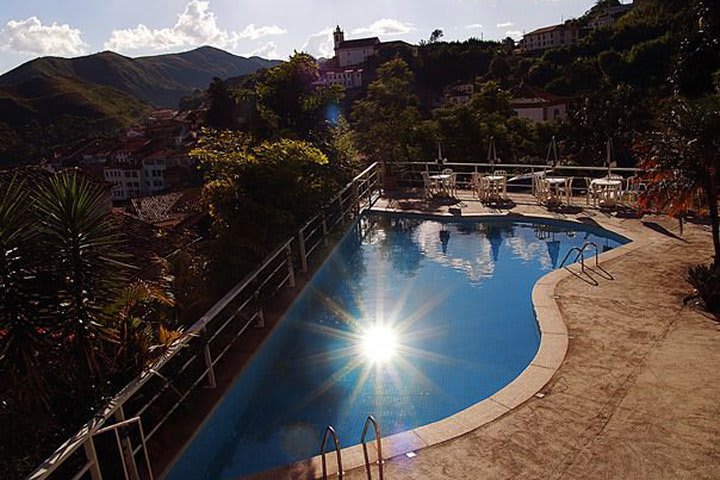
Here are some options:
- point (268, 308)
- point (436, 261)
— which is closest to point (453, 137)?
point (436, 261)

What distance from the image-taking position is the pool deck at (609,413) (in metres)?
3.98

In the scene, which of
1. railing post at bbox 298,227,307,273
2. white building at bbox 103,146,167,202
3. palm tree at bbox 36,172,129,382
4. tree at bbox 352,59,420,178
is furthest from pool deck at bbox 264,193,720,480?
white building at bbox 103,146,167,202

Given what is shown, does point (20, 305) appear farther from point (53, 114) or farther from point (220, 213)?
point (53, 114)

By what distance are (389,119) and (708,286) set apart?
12.6 m

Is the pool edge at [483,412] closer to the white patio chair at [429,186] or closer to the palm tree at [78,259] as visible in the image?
the palm tree at [78,259]

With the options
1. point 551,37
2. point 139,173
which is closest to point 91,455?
point 139,173

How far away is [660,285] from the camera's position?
734cm

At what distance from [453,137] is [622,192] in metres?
9.91

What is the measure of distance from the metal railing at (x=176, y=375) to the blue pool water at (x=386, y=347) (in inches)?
15.9

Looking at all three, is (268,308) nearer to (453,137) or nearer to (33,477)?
(33,477)

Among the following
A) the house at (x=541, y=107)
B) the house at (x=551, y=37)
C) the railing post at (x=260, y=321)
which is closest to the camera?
the railing post at (x=260, y=321)

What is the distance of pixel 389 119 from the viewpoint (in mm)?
17719

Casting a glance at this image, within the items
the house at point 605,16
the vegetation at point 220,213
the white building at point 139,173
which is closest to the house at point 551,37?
the house at point 605,16

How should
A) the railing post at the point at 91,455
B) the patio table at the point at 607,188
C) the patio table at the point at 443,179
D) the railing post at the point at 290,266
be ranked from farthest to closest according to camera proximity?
the patio table at the point at 443,179, the patio table at the point at 607,188, the railing post at the point at 290,266, the railing post at the point at 91,455
